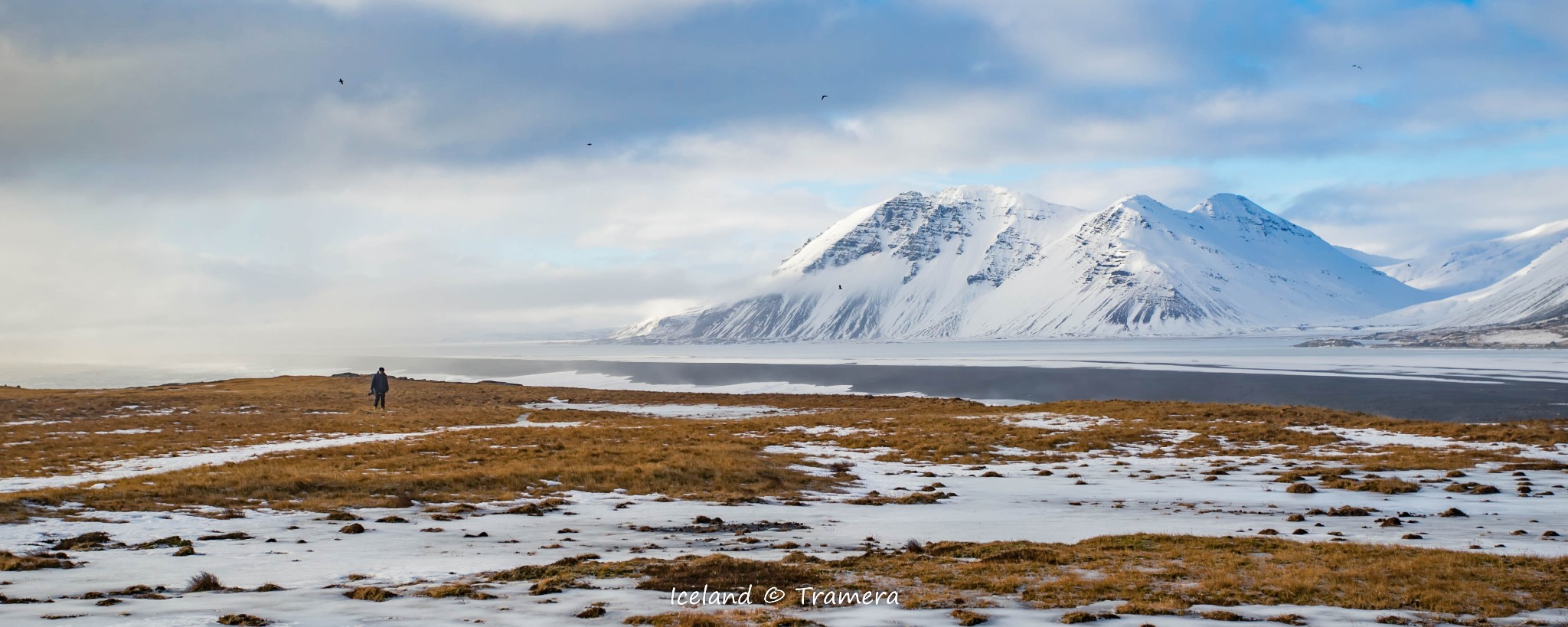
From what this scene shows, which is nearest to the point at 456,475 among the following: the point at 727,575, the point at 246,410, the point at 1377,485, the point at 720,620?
the point at 727,575

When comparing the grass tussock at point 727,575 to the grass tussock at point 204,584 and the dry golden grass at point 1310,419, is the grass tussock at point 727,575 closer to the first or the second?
the grass tussock at point 204,584

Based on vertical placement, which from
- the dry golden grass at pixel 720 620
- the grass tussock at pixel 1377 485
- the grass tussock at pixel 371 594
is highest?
the grass tussock at pixel 371 594

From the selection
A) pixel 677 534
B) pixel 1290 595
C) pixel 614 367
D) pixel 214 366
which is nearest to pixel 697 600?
pixel 677 534

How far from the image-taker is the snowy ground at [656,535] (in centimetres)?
1116

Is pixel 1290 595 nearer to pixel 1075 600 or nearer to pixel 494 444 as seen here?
pixel 1075 600

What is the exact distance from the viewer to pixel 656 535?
1839 cm

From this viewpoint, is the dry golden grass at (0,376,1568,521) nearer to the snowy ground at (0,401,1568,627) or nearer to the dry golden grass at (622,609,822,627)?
the snowy ground at (0,401,1568,627)

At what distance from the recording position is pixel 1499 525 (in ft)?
59.7

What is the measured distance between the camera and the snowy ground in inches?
439

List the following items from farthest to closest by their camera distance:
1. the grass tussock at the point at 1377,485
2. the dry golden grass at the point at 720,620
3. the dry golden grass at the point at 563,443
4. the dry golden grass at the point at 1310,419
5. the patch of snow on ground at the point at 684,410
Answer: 1. the patch of snow on ground at the point at 684,410
2. the dry golden grass at the point at 1310,419
3. the grass tussock at the point at 1377,485
4. the dry golden grass at the point at 563,443
5. the dry golden grass at the point at 720,620

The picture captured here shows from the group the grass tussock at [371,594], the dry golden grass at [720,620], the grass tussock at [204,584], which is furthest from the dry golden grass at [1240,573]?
the grass tussock at [204,584]

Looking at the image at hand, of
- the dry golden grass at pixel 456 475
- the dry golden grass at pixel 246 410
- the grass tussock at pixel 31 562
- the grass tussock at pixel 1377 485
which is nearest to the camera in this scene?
the grass tussock at pixel 31 562

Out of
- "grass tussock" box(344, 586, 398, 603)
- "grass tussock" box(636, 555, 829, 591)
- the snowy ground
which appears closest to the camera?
the snowy ground

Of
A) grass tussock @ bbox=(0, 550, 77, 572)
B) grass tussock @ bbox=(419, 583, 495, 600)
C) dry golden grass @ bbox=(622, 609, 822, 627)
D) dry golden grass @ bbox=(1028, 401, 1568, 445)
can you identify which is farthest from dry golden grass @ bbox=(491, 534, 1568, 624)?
dry golden grass @ bbox=(1028, 401, 1568, 445)
